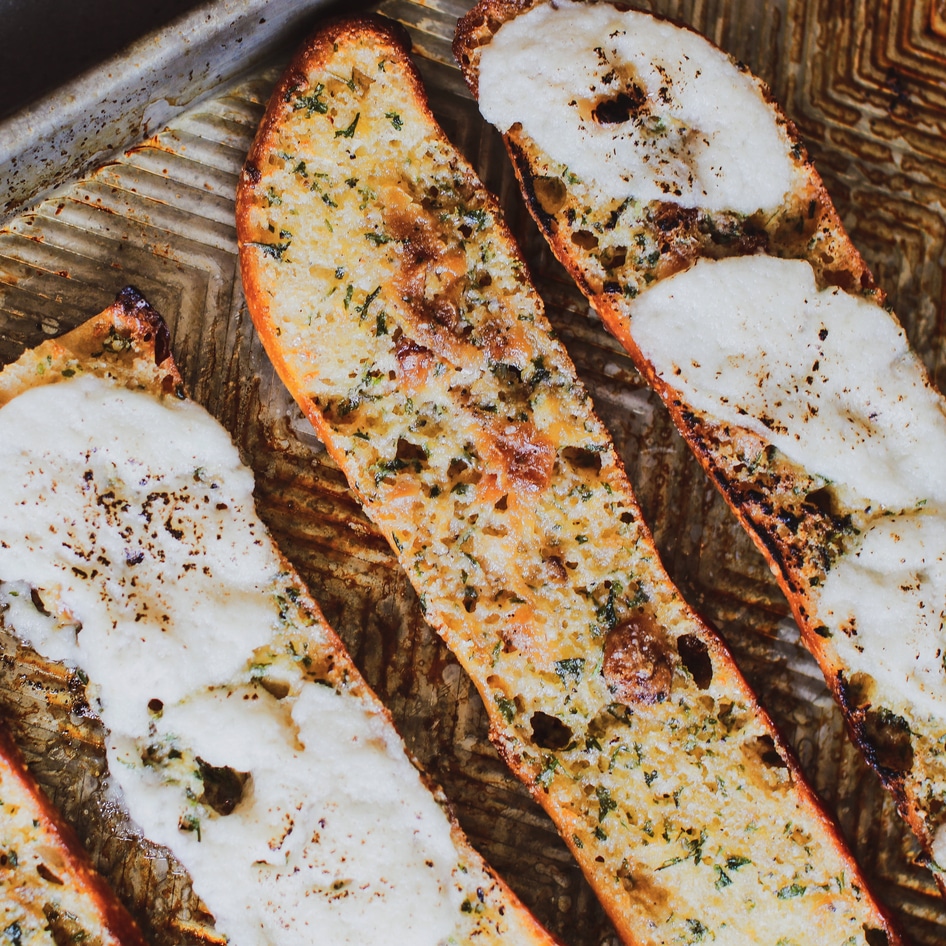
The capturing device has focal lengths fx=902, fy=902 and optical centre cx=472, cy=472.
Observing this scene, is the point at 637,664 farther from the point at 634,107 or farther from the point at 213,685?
the point at 634,107

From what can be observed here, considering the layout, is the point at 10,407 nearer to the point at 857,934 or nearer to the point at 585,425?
the point at 585,425

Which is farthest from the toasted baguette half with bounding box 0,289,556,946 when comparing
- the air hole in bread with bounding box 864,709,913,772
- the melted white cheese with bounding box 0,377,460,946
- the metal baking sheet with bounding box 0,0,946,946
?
the air hole in bread with bounding box 864,709,913,772

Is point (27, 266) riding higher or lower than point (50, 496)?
higher

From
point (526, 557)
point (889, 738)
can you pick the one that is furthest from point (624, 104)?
point (889, 738)

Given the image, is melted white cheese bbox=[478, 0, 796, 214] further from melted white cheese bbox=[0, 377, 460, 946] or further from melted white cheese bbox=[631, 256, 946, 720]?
melted white cheese bbox=[0, 377, 460, 946]

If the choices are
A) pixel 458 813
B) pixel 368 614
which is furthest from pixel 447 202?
pixel 458 813

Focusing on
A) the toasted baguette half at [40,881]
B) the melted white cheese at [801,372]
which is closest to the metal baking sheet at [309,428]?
the toasted baguette half at [40,881]
